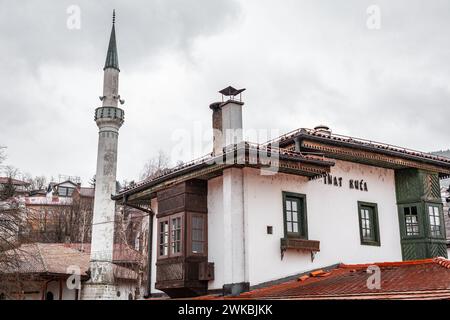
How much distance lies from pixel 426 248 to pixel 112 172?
70.5ft

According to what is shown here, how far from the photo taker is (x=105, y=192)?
1246 inches

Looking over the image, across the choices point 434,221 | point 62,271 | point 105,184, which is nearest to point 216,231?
point 434,221

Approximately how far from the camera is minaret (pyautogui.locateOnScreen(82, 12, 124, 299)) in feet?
99.6

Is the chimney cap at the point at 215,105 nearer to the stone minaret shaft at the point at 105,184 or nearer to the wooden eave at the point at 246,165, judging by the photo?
the wooden eave at the point at 246,165

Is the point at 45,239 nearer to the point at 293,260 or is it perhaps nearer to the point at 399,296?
the point at 293,260

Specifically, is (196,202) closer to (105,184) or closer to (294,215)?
(294,215)

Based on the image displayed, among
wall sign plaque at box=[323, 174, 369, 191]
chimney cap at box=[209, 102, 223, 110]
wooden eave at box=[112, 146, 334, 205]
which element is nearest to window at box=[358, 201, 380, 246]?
wall sign plaque at box=[323, 174, 369, 191]

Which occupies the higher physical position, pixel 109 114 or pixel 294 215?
pixel 109 114

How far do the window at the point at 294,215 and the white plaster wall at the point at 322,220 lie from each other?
15 cm

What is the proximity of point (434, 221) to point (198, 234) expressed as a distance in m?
6.66

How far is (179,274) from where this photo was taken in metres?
12.5

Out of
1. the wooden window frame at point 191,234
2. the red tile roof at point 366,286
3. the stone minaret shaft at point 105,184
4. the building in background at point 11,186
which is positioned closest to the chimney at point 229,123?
the wooden window frame at point 191,234
